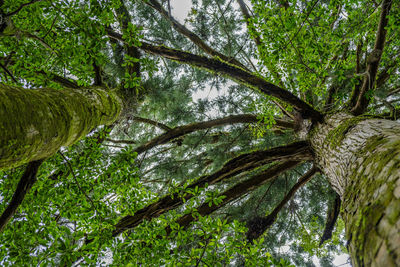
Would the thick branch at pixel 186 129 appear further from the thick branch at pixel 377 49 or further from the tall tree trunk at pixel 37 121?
the thick branch at pixel 377 49

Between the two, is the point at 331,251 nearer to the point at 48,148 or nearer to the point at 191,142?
the point at 191,142

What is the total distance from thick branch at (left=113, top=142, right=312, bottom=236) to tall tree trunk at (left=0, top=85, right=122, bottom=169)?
118cm

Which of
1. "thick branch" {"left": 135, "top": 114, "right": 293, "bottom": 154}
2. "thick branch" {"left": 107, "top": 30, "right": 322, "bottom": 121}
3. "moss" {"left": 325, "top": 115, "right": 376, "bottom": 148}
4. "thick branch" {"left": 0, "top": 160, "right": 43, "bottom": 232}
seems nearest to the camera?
"thick branch" {"left": 0, "top": 160, "right": 43, "bottom": 232}

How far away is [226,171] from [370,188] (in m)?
1.75

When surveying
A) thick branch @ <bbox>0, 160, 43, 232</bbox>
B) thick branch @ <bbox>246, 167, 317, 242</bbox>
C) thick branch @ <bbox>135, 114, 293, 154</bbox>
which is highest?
thick branch @ <bbox>135, 114, 293, 154</bbox>

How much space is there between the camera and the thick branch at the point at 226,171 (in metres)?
2.49

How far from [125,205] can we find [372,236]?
2594mm

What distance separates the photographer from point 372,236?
2.28 feet

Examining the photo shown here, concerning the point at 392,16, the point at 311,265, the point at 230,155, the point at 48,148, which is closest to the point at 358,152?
the point at 392,16

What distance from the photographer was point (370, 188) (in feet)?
3.17

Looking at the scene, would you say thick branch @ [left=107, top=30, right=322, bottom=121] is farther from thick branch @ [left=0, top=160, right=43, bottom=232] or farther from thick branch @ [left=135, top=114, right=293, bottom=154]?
thick branch @ [left=0, top=160, right=43, bottom=232]

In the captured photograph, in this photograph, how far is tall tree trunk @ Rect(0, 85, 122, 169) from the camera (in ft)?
4.27

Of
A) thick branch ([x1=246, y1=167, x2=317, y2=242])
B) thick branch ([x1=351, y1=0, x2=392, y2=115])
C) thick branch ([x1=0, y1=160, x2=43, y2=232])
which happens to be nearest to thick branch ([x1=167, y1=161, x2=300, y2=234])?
thick branch ([x1=246, y1=167, x2=317, y2=242])

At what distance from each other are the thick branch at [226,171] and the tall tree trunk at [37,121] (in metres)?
1.18
